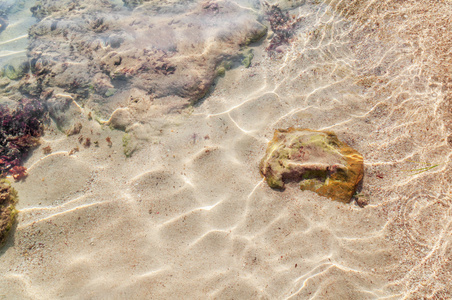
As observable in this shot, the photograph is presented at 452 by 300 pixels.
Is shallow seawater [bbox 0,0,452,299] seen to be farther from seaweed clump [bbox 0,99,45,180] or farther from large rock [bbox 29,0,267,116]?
seaweed clump [bbox 0,99,45,180]

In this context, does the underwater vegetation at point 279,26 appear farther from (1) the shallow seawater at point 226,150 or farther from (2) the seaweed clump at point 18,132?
(2) the seaweed clump at point 18,132

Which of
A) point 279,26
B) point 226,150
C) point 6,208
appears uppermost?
point 279,26

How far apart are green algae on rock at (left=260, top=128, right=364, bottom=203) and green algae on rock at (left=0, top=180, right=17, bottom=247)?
3.96 m

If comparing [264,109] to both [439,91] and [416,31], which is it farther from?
[416,31]

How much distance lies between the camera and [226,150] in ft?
13.0

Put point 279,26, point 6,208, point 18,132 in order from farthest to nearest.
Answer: point 279,26
point 18,132
point 6,208

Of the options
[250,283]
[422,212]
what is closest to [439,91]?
[422,212]

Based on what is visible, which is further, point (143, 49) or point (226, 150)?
point (143, 49)

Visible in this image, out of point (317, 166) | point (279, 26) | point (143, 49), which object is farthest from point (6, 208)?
point (279, 26)

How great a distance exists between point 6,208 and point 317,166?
4.76 metres

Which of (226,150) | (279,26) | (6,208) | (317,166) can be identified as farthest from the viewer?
(279,26)

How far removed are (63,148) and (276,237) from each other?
4.01 m

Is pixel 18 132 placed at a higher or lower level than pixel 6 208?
higher

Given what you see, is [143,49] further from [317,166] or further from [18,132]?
[317,166]
